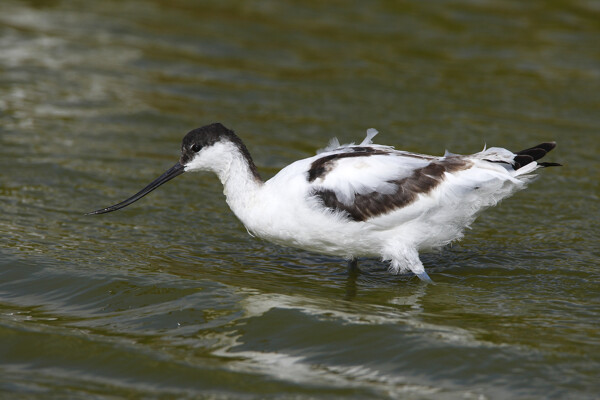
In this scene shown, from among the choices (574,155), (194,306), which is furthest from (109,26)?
(194,306)

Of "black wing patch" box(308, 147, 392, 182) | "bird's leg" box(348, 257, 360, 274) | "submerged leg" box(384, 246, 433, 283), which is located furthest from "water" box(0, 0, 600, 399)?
"black wing patch" box(308, 147, 392, 182)

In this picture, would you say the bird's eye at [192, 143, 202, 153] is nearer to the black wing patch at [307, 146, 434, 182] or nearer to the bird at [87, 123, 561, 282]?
the bird at [87, 123, 561, 282]

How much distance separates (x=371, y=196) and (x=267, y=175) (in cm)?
391

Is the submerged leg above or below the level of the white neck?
below

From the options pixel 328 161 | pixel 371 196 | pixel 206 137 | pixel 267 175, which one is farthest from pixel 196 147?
pixel 267 175

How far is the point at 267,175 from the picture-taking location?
37.6 ft

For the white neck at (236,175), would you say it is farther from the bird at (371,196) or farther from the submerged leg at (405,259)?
the submerged leg at (405,259)

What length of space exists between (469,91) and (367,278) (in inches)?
273

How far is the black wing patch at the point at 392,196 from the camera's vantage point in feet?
25.0

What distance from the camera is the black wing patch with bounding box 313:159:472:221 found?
762 cm

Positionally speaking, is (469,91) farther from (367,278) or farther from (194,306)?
(194,306)

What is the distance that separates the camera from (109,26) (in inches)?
650

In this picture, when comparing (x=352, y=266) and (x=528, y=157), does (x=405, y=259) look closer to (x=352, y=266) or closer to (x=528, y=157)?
(x=352, y=266)

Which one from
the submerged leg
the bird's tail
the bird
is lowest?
the submerged leg
